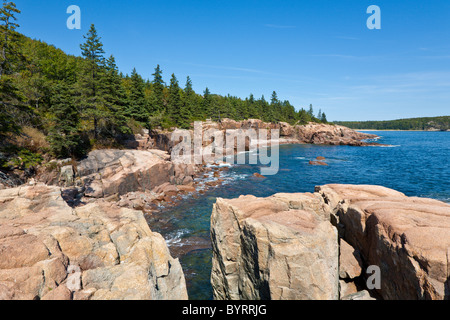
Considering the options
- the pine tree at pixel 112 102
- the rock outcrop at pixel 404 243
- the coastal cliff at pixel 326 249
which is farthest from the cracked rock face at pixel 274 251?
the pine tree at pixel 112 102

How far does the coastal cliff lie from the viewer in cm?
776

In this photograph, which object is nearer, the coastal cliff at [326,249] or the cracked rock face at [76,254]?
the cracked rock face at [76,254]

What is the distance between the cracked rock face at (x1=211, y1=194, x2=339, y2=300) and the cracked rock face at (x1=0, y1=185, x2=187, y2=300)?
125 inches

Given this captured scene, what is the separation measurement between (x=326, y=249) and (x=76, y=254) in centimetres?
1033

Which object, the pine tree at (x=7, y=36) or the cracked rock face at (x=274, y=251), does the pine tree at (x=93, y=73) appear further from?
the cracked rock face at (x=274, y=251)

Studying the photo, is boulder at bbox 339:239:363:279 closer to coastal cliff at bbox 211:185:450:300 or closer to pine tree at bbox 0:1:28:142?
coastal cliff at bbox 211:185:450:300

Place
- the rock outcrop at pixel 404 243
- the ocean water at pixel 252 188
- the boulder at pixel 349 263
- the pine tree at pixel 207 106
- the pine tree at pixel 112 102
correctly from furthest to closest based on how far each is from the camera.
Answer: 1. the pine tree at pixel 207 106
2. the pine tree at pixel 112 102
3. the ocean water at pixel 252 188
4. the boulder at pixel 349 263
5. the rock outcrop at pixel 404 243

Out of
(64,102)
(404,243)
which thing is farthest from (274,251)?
(64,102)

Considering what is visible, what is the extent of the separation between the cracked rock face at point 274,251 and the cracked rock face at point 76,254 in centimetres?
318

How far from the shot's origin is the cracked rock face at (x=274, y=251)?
25.5 feet

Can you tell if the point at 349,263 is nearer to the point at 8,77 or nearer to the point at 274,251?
the point at 274,251

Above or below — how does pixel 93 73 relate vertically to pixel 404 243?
above

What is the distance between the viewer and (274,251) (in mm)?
8070
